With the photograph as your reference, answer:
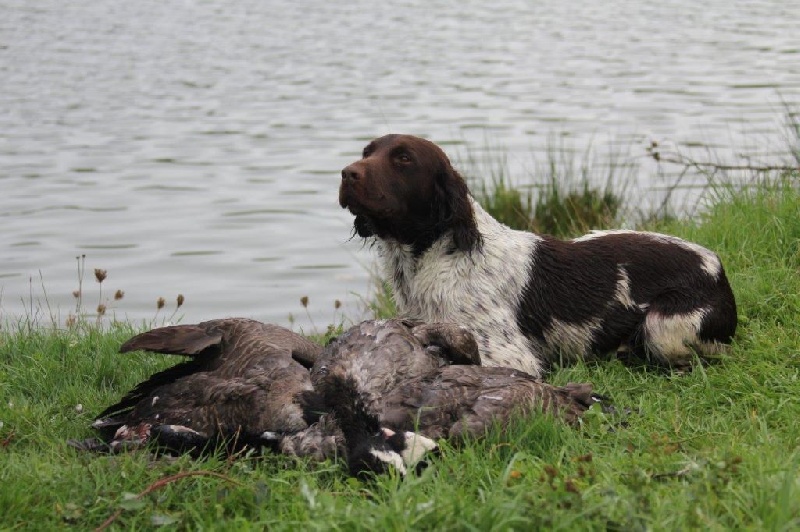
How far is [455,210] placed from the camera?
617cm

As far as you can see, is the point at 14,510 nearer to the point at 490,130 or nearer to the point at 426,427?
the point at 426,427

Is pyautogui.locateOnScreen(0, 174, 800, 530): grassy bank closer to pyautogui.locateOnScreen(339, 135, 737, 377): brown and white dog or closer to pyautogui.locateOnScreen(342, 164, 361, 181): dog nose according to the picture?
pyautogui.locateOnScreen(339, 135, 737, 377): brown and white dog

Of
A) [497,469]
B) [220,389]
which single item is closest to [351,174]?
[220,389]

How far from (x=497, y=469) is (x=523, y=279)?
2.04 meters

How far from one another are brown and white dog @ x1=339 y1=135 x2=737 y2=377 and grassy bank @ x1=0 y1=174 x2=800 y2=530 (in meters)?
0.22

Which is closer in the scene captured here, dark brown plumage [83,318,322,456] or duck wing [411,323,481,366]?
dark brown plumage [83,318,322,456]

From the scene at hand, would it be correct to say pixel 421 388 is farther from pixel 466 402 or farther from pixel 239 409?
pixel 239 409

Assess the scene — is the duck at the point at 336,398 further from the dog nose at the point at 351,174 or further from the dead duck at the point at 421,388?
the dog nose at the point at 351,174

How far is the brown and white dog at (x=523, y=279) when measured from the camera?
6070mm

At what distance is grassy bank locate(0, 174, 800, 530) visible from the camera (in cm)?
363

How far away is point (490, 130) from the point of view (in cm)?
1519

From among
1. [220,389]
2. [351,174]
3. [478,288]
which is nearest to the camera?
[220,389]

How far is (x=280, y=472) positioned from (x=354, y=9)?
26.6m

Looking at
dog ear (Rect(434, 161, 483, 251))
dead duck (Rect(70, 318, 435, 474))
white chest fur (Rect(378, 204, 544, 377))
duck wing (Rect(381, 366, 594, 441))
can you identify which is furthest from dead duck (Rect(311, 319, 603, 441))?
dog ear (Rect(434, 161, 483, 251))
